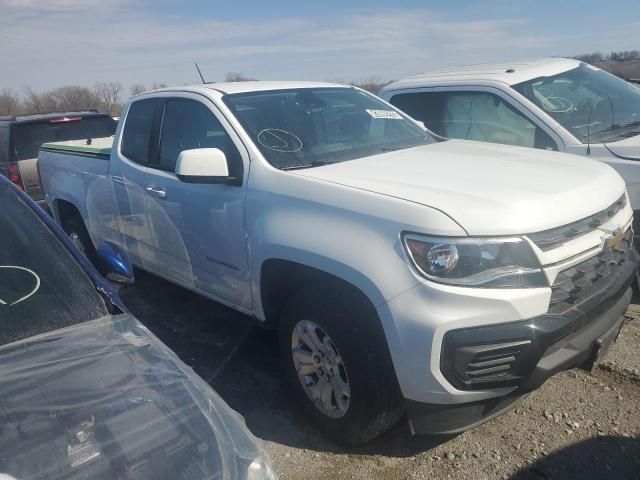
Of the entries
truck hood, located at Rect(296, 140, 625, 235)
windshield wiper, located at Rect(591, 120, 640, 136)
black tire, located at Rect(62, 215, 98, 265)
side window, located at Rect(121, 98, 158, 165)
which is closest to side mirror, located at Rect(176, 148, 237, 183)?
truck hood, located at Rect(296, 140, 625, 235)

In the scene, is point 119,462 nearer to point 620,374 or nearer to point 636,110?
point 620,374

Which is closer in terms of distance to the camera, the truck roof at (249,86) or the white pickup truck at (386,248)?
the white pickup truck at (386,248)

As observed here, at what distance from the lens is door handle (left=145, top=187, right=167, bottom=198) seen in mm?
3951

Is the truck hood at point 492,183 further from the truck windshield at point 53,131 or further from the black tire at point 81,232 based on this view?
the truck windshield at point 53,131

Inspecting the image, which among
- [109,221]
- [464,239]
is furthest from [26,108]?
[464,239]

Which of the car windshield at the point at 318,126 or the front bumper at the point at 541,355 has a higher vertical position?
the car windshield at the point at 318,126

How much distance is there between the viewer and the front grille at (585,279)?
8.04ft

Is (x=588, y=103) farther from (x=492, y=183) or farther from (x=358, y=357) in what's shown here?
(x=358, y=357)

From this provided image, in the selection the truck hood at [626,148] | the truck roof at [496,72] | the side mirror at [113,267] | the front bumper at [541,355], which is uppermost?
the truck roof at [496,72]

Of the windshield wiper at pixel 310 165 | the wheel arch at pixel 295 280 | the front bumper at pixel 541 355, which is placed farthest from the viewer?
the windshield wiper at pixel 310 165

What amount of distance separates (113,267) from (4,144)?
19.1 ft

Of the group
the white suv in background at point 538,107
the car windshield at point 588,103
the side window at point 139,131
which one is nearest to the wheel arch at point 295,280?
the side window at point 139,131

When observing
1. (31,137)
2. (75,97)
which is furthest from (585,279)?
(75,97)

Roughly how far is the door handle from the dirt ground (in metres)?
1.25
